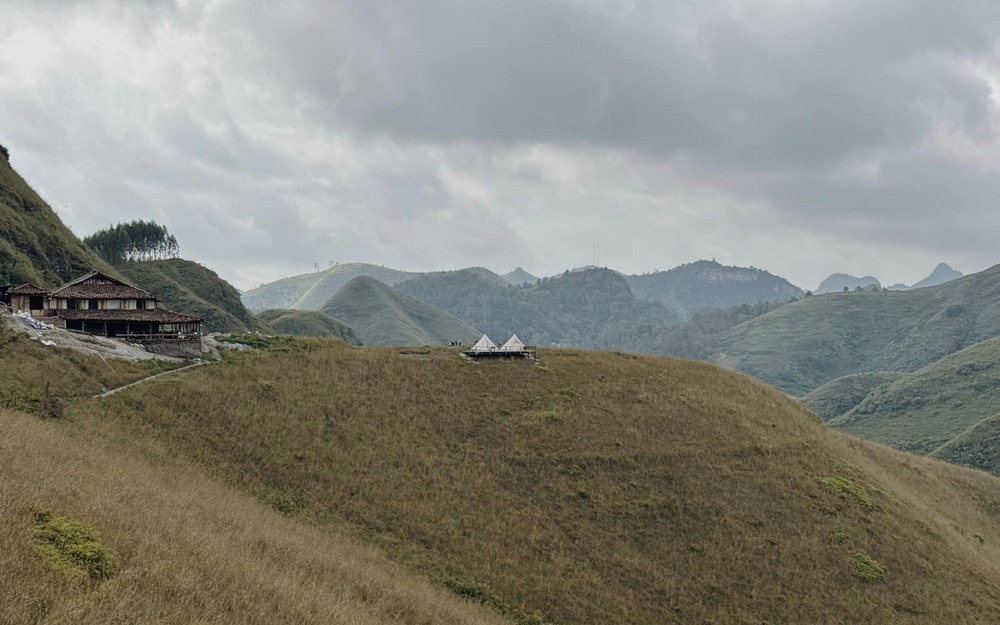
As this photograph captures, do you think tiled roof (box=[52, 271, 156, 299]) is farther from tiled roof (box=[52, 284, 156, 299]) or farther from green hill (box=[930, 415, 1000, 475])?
green hill (box=[930, 415, 1000, 475])

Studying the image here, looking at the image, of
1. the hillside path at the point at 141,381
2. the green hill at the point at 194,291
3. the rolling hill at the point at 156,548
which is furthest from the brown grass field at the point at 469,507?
the green hill at the point at 194,291

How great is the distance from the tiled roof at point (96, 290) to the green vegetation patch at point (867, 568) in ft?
209

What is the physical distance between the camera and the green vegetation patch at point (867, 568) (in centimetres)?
3117

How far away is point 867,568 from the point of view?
1251 inches

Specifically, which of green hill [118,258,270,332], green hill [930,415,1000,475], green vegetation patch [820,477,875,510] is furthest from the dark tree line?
green hill [930,415,1000,475]

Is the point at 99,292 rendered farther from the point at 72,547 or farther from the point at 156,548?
the point at 72,547

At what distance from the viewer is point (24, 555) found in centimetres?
1273

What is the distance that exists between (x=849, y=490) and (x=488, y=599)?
2739cm

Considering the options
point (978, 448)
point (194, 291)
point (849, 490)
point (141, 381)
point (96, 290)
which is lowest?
point (978, 448)

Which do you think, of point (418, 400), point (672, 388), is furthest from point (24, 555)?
point (672, 388)

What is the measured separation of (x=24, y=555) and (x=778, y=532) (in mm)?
35408

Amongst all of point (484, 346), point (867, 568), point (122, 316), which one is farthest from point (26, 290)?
point (867, 568)

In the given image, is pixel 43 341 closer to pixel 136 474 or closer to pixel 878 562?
pixel 136 474

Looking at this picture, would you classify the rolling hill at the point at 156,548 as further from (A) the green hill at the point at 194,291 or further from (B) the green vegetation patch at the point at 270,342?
(A) the green hill at the point at 194,291
